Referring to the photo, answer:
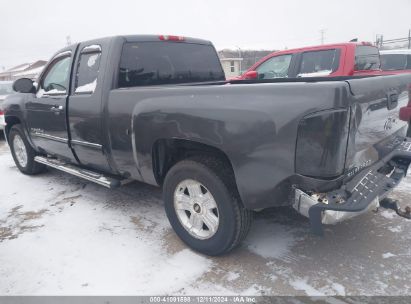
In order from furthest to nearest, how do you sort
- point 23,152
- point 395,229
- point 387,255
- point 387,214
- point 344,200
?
point 23,152 < point 387,214 < point 395,229 < point 387,255 < point 344,200

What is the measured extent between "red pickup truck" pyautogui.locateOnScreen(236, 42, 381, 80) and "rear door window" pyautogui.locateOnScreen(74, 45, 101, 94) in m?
2.94

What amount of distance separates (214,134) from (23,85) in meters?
3.30

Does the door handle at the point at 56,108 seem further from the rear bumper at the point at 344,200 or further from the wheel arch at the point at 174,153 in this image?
the rear bumper at the point at 344,200

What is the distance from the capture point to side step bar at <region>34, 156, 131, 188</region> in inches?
145

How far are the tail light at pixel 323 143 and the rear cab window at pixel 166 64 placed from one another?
6.82 ft

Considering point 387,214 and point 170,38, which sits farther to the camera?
point 170,38

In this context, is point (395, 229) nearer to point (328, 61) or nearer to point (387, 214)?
point (387, 214)

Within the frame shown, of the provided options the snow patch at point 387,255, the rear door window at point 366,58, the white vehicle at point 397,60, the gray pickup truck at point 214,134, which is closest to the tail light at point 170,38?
the gray pickup truck at point 214,134

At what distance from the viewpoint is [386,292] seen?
8.00ft

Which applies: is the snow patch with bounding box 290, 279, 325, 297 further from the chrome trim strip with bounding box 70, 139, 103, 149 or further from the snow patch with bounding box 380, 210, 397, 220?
the chrome trim strip with bounding box 70, 139, 103, 149

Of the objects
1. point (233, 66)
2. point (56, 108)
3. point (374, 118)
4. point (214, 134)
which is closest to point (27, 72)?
point (233, 66)

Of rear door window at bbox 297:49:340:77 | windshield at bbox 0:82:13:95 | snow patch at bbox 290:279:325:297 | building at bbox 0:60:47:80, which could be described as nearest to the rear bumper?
snow patch at bbox 290:279:325:297

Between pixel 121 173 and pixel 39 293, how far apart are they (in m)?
1.39

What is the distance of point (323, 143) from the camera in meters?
2.09
